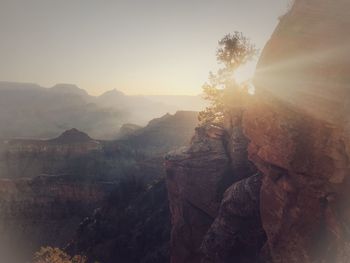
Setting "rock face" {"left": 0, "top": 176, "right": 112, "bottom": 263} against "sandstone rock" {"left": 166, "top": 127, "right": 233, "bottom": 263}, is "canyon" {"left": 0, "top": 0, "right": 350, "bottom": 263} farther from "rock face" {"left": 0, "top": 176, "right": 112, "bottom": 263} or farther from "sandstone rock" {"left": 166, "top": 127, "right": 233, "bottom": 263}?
"rock face" {"left": 0, "top": 176, "right": 112, "bottom": 263}

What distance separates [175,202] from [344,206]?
24.6m

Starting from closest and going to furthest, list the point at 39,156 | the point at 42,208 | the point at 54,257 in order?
the point at 54,257 → the point at 42,208 → the point at 39,156

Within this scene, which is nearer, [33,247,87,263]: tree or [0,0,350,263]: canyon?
[0,0,350,263]: canyon

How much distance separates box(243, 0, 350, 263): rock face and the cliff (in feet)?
0.19

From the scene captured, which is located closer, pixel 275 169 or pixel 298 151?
pixel 298 151

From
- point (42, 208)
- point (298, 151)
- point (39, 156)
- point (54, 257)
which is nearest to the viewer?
point (298, 151)

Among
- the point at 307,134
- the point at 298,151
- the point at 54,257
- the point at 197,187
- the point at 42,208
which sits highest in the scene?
the point at 307,134

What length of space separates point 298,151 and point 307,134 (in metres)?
1.19

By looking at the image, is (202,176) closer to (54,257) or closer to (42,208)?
(54,257)

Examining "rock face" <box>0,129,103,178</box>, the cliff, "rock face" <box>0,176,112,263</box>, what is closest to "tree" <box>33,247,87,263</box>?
the cliff

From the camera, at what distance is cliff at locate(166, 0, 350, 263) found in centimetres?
1984

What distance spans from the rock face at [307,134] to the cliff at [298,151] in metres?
0.06

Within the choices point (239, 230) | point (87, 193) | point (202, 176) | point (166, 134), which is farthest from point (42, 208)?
point (239, 230)

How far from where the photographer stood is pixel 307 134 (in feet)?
70.7
